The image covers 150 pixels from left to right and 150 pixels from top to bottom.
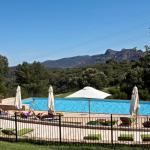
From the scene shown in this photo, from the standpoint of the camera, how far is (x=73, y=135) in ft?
67.2

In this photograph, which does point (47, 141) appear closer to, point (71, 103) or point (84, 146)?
point (84, 146)

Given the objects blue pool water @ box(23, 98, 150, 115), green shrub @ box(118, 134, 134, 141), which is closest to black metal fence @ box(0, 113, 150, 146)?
green shrub @ box(118, 134, 134, 141)

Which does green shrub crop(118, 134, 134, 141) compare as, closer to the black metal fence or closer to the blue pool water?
the black metal fence

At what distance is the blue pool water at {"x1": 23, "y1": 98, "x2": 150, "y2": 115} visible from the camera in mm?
35719

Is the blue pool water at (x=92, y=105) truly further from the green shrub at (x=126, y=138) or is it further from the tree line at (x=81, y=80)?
the green shrub at (x=126, y=138)

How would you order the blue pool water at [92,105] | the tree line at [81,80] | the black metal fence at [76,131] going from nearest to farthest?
the black metal fence at [76,131] < the blue pool water at [92,105] < the tree line at [81,80]

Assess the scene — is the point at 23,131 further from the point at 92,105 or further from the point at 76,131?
the point at 92,105

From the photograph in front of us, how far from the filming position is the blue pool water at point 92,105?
1406 inches

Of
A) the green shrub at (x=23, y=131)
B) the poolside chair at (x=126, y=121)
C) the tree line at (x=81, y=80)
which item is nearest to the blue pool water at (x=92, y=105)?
the tree line at (x=81, y=80)

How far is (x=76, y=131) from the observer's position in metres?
21.7

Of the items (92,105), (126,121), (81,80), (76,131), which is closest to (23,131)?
(76,131)

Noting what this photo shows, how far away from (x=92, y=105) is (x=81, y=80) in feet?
56.8

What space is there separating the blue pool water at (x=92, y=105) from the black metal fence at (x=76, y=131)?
370 inches

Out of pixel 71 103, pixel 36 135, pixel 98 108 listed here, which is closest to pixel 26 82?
pixel 71 103
